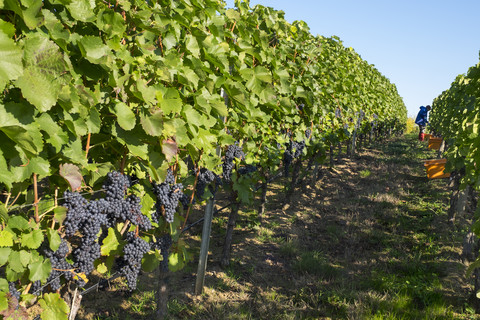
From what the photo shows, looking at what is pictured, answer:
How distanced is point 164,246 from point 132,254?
20.0 inches

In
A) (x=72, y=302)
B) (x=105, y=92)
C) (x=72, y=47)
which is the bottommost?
(x=72, y=302)

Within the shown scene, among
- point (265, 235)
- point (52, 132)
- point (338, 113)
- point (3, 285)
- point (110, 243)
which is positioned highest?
point (338, 113)

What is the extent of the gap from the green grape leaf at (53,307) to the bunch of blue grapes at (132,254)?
449mm

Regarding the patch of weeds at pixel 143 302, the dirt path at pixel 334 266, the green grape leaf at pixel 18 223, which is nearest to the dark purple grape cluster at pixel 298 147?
the dirt path at pixel 334 266

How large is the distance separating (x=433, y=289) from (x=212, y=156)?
3.32 metres

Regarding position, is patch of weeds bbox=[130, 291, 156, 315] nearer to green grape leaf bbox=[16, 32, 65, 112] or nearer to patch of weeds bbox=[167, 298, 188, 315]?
patch of weeds bbox=[167, 298, 188, 315]

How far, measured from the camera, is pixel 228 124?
11.9 feet

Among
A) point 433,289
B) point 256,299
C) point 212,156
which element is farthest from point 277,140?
point 433,289

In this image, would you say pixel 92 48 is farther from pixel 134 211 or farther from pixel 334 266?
pixel 334 266

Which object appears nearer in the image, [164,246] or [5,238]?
[5,238]

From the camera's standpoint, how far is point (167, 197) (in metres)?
2.48

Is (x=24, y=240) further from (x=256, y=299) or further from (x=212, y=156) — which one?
(x=256, y=299)

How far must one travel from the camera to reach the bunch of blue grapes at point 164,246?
108 inches

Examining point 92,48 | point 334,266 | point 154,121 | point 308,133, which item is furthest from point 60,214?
point 308,133
